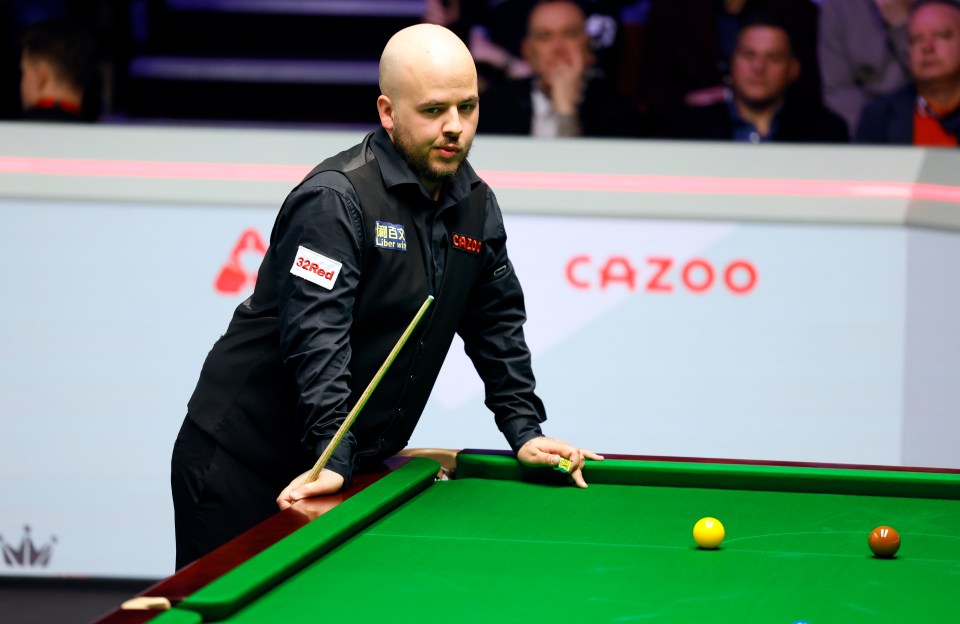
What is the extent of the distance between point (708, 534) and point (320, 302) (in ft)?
2.48

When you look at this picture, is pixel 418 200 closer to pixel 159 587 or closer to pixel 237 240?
pixel 159 587

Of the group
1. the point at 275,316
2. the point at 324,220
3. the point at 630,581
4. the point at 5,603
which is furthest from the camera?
the point at 5,603

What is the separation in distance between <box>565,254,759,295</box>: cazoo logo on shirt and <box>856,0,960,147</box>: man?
101 cm

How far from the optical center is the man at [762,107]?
489cm

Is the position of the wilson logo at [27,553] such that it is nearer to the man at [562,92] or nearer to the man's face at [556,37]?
the man at [562,92]

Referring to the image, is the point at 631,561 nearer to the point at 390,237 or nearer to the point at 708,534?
the point at 708,534

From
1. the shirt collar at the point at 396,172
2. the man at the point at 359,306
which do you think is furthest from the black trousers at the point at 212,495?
the shirt collar at the point at 396,172

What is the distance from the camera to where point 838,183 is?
4414 millimetres

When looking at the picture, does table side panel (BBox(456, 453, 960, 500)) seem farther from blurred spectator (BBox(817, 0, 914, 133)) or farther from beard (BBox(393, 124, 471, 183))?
blurred spectator (BBox(817, 0, 914, 133))

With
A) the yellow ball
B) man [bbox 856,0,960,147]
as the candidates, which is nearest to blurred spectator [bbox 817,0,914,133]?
man [bbox 856,0,960,147]

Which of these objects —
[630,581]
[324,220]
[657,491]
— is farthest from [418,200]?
[630,581]

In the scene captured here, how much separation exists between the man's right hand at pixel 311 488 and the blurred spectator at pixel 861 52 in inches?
138

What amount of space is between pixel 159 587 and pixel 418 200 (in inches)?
42.9

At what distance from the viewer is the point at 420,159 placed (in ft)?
7.61
